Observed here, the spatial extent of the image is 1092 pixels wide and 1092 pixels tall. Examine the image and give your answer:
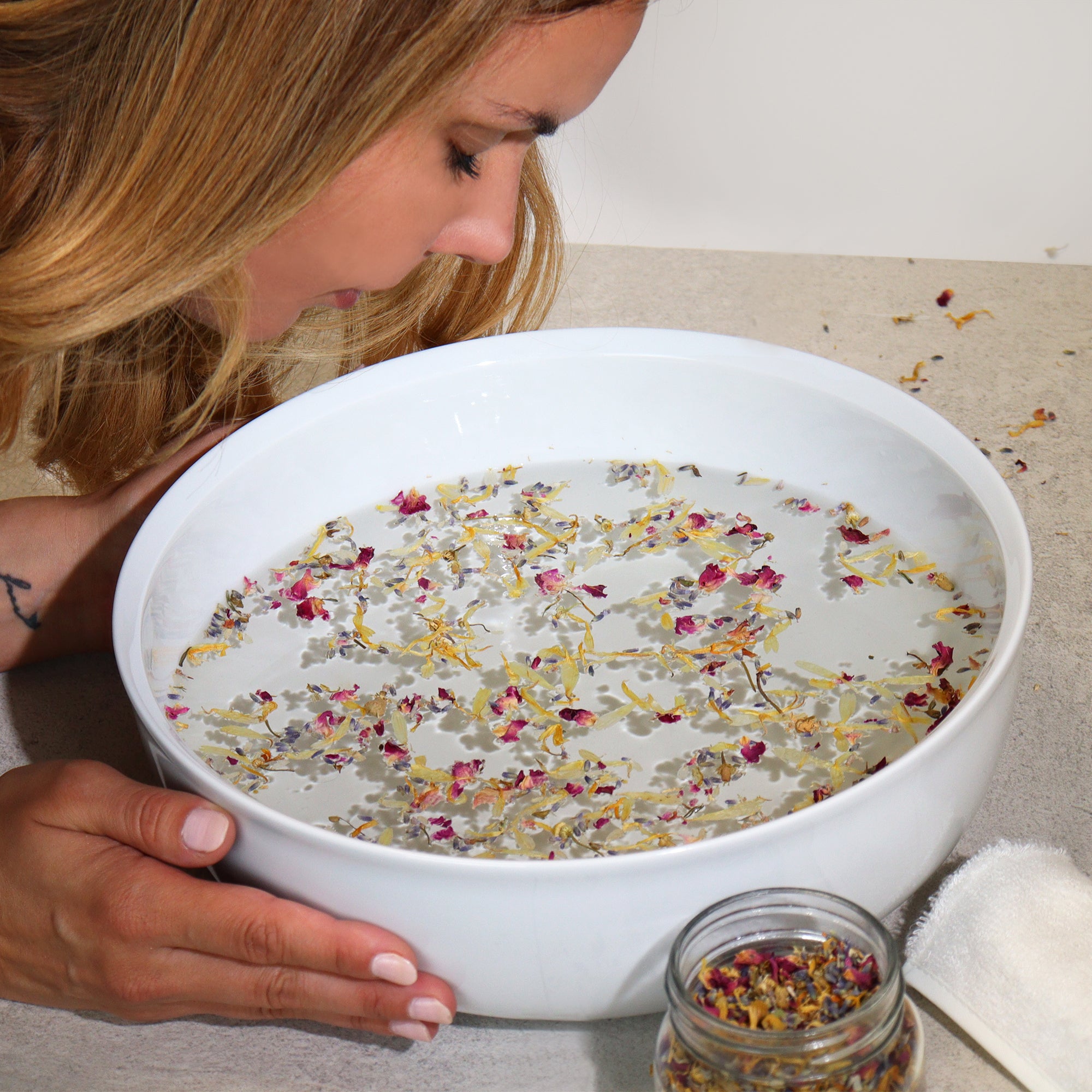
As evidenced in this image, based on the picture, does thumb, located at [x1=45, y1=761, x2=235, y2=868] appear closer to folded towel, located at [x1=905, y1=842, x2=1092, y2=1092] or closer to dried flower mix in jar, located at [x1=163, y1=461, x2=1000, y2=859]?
dried flower mix in jar, located at [x1=163, y1=461, x2=1000, y2=859]

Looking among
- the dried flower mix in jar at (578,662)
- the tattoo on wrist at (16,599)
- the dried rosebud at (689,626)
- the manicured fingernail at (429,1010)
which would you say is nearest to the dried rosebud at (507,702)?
the dried flower mix in jar at (578,662)

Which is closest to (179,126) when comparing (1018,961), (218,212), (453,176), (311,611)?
(218,212)

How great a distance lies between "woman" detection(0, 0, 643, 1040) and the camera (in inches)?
21.6

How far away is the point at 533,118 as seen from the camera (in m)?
0.65

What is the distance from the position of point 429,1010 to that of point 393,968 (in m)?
0.03

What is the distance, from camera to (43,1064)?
581 mm

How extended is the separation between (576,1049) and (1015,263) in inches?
38.7

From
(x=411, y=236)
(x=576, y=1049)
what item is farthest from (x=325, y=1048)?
(x=411, y=236)

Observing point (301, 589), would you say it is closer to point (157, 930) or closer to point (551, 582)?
point (551, 582)

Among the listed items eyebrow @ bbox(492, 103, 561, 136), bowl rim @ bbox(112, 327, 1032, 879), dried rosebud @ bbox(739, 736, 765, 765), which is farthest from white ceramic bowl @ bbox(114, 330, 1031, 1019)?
eyebrow @ bbox(492, 103, 561, 136)

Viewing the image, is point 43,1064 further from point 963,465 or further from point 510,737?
point 963,465

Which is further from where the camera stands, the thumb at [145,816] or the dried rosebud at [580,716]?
the dried rosebud at [580,716]

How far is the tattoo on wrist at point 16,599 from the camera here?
854 mm

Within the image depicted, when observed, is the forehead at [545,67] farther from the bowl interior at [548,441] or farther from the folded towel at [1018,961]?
the folded towel at [1018,961]
